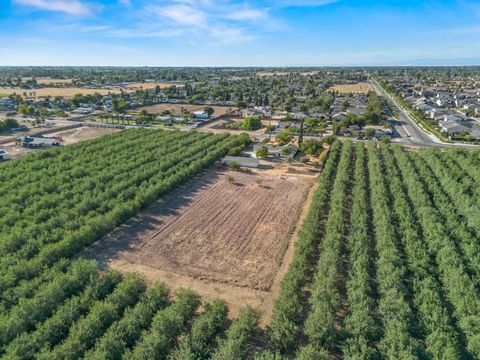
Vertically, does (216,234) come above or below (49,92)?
below

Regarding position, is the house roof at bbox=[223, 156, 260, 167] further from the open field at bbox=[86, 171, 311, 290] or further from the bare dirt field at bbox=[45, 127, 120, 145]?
the bare dirt field at bbox=[45, 127, 120, 145]

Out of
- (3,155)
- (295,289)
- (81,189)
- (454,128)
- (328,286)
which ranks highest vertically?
(454,128)

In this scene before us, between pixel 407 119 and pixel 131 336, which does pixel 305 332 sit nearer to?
pixel 131 336

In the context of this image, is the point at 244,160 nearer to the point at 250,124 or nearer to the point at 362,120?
the point at 250,124

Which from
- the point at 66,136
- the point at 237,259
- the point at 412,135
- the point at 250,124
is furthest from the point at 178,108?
the point at 237,259

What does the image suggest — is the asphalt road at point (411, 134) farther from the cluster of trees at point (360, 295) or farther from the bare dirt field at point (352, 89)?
the bare dirt field at point (352, 89)

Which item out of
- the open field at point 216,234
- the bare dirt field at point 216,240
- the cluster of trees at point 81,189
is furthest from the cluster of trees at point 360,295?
the cluster of trees at point 81,189
